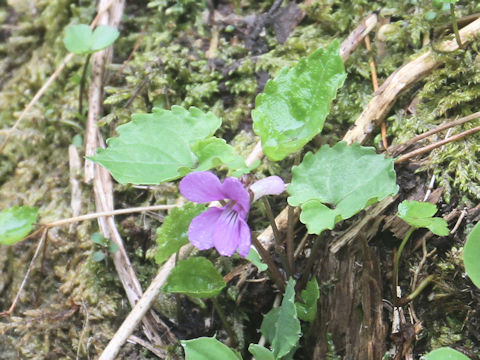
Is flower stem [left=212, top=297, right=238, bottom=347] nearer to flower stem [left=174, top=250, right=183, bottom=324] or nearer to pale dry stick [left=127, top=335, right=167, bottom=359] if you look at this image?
flower stem [left=174, top=250, right=183, bottom=324]

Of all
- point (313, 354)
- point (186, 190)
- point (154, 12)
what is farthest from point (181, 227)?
point (154, 12)

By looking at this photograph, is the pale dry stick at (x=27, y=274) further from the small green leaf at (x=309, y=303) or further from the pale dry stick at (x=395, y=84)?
the pale dry stick at (x=395, y=84)

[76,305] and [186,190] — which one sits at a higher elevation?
[186,190]

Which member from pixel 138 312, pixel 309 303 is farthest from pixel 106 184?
A: pixel 309 303

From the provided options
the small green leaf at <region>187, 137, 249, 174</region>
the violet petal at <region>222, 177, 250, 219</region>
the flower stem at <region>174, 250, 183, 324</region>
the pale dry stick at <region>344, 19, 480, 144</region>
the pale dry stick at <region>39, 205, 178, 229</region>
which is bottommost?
the flower stem at <region>174, 250, 183, 324</region>

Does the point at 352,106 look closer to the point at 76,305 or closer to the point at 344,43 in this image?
the point at 344,43

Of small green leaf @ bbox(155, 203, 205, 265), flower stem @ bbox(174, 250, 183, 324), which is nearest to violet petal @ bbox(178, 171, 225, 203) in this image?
small green leaf @ bbox(155, 203, 205, 265)
